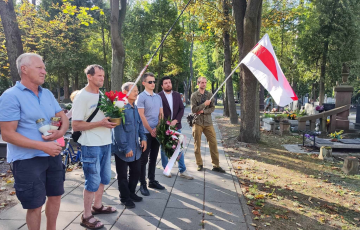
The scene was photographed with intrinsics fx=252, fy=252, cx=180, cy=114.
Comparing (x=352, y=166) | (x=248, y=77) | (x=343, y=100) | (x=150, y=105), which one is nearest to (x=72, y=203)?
(x=150, y=105)

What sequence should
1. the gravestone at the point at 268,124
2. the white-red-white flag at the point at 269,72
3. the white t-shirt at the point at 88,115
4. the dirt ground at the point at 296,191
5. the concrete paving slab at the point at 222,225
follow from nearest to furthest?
1. the white t-shirt at the point at 88,115
2. the concrete paving slab at the point at 222,225
3. the dirt ground at the point at 296,191
4. the white-red-white flag at the point at 269,72
5. the gravestone at the point at 268,124

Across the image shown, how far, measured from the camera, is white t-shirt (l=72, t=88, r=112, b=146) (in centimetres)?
309

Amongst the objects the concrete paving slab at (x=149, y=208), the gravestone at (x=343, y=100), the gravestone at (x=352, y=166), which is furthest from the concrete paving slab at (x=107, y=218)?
the gravestone at (x=343, y=100)

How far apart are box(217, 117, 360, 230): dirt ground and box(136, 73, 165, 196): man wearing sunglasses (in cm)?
183

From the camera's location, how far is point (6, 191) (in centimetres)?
481

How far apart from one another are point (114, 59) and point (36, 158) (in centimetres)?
680

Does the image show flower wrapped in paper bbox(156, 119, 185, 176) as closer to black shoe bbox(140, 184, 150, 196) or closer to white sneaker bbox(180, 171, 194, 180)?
black shoe bbox(140, 184, 150, 196)

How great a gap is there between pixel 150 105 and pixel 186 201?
1.79 meters

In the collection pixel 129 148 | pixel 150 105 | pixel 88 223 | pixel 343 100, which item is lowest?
pixel 88 223

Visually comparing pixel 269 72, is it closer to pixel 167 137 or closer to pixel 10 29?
pixel 167 137

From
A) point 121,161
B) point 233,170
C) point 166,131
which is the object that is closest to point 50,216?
point 121,161

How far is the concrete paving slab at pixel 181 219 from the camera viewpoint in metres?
3.42

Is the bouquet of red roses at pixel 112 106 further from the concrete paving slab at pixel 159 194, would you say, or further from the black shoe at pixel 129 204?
the concrete paving slab at pixel 159 194

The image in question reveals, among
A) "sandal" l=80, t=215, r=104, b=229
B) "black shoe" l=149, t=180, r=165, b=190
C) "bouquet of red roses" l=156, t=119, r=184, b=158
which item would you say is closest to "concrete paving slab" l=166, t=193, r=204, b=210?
"black shoe" l=149, t=180, r=165, b=190
